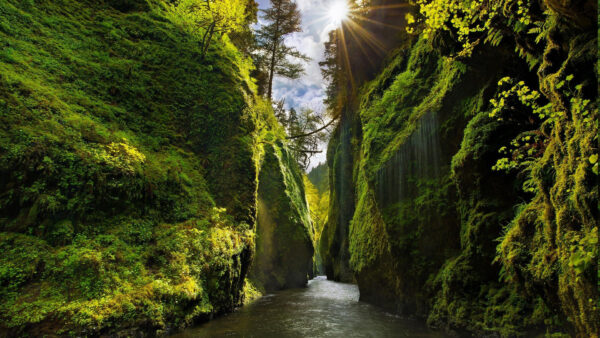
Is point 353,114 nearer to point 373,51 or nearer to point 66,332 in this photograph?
point 373,51

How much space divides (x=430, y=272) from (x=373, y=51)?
14.5 m

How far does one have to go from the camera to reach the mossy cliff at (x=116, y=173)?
578cm

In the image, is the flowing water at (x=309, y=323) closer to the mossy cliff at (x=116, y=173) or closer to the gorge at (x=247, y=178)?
the gorge at (x=247, y=178)

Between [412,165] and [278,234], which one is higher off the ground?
[412,165]

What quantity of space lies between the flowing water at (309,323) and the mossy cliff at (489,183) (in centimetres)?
90

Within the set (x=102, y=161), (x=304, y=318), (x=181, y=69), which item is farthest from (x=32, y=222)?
(x=181, y=69)

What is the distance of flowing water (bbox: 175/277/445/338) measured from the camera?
7.18 metres

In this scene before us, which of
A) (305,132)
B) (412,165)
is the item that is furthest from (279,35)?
(412,165)

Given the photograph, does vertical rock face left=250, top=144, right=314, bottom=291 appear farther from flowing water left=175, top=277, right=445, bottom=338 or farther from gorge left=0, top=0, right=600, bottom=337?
flowing water left=175, top=277, right=445, bottom=338

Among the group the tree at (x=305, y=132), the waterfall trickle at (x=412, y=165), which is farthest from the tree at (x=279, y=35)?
the waterfall trickle at (x=412, y=165)

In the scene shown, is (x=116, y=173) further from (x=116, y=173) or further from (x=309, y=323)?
(x=309, y=323)

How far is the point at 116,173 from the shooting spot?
7852mm

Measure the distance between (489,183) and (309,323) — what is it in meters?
6.41

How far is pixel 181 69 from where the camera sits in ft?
44.4
